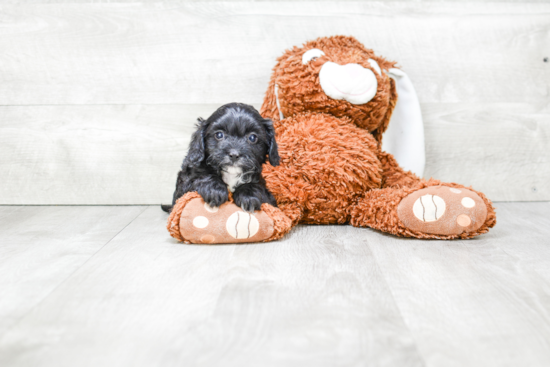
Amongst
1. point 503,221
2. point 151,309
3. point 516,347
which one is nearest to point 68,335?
point 151,309

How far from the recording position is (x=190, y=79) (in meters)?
2.19

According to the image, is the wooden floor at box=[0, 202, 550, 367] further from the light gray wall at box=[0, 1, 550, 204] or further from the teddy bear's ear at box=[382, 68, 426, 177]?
the light gray wall at box=[0, 1, 550, 204]

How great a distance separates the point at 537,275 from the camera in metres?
1.24

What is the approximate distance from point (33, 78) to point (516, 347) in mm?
2253

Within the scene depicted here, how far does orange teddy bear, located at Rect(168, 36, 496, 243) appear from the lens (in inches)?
59.4

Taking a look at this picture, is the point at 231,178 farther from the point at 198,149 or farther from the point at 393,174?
the point at 393,174

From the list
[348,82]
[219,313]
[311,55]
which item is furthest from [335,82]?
[219,313]

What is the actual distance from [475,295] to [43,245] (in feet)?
4.43

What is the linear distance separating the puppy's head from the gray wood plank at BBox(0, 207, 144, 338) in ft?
1.57

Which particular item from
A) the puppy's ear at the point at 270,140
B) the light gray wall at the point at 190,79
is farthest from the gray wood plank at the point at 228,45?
the puppy's ear at the point at 270,140

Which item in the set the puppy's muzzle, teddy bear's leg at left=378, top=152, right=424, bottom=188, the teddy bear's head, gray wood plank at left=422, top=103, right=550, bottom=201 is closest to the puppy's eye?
the teddy bear's head

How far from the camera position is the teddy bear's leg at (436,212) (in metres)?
1.52

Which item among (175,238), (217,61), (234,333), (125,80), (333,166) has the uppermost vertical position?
(217,61)

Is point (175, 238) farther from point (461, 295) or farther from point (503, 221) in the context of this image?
point (503, 221)
